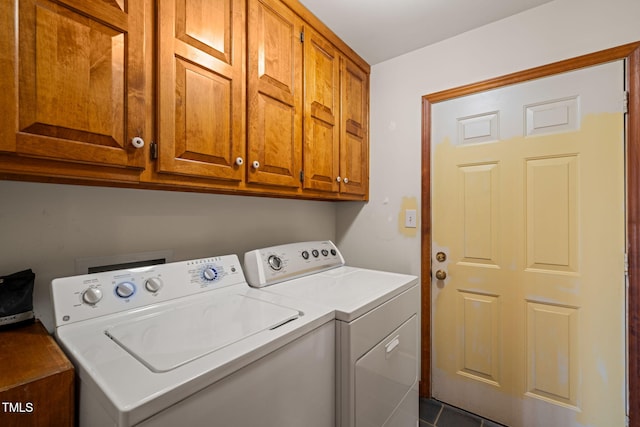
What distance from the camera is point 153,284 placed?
106cm

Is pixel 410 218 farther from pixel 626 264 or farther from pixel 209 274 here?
pixel 209 274

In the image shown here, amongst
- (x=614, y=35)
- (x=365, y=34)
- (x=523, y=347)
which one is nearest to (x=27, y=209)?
(x=365, y=34)

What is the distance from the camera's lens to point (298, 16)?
1524 millimetres

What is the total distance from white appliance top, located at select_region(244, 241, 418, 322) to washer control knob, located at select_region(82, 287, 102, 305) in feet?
1.96

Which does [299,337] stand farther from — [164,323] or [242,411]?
[164,323]

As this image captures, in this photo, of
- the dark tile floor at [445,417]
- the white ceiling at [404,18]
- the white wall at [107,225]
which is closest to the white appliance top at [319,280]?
the white wall at [107,225]

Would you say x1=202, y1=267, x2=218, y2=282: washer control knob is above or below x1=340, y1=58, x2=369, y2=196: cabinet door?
below

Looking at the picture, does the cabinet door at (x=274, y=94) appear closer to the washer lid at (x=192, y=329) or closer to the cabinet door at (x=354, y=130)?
the cabinet door at (x=354, y=130)

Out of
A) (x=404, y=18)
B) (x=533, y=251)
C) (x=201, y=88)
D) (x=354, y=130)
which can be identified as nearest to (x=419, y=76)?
(x=404, y=18)

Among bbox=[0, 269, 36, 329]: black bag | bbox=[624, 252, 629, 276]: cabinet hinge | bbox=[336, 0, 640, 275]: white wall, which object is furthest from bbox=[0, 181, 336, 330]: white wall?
bbox=[624, 252, 629, 276]: cabinet hinge

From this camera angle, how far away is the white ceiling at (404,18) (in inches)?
60.6

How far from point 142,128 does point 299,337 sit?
0.83 metres

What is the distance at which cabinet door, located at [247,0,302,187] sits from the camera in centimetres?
127

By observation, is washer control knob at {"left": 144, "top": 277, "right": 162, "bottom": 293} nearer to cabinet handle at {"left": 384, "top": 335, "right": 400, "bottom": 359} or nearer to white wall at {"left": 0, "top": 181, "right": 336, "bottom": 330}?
white wall at {"left": 0, "top": 181, "right": 336, "bottom": 330}
